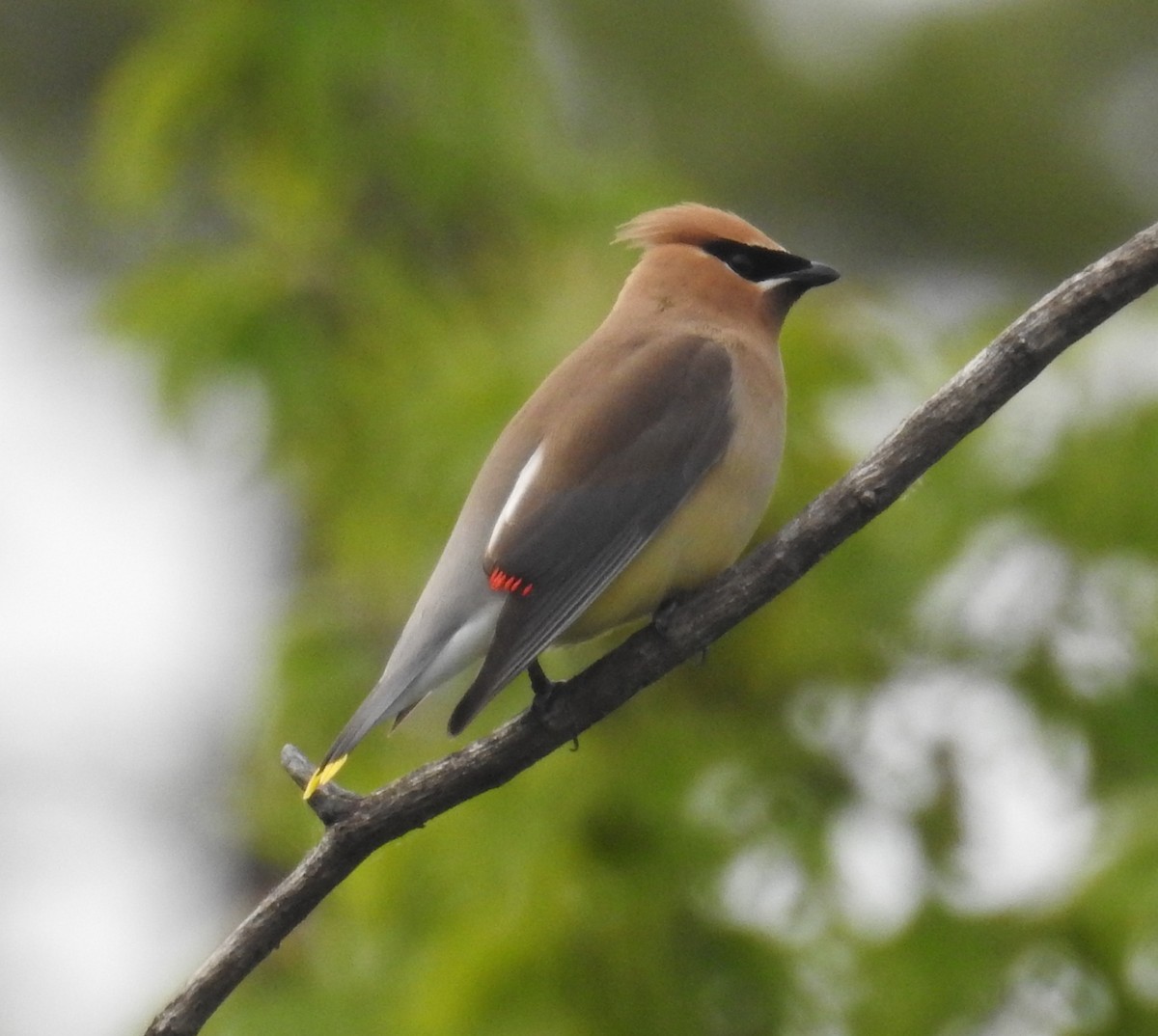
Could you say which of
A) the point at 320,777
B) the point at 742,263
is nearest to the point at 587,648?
the point at 742,263

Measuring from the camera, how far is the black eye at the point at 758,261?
5270 millimetres

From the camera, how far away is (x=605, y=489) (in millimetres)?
4711

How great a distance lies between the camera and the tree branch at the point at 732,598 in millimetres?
3783

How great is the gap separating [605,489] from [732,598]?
2.41 ft

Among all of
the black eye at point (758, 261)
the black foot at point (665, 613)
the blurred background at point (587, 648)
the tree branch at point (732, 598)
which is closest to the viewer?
the tree branch at point (732, 598)

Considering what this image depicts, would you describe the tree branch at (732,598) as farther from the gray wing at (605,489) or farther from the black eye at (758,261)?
the black eye at (758,261)

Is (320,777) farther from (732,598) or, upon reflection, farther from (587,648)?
(587,648)

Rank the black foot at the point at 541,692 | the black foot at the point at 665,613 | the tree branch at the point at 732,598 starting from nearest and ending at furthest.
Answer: the tree branch at the point at 732,598
the black foot at the point at 541,692
the black foot at the point at 665,613

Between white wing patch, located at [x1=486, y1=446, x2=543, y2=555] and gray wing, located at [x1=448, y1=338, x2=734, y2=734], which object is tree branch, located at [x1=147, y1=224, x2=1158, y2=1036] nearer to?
gray wing, located at [x1=448, y1=338, x2=734, y2=734]

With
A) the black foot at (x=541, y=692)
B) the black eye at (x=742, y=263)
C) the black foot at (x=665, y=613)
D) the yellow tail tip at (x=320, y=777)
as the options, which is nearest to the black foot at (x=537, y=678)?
the black foot at (x=541, y=692)

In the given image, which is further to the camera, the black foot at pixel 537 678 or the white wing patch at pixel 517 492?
the white wing patch at pixel 517 492

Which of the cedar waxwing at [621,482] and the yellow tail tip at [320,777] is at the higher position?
the cedar waxwing at [621,482]

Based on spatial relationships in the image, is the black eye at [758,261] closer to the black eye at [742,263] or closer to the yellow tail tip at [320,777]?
the black eye at [742,263]

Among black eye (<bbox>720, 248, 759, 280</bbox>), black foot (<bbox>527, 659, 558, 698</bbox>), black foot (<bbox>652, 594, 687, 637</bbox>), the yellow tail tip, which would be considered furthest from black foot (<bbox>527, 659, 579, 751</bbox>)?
black eye (<bbox>720, 248, 759, 280</bbox>)
